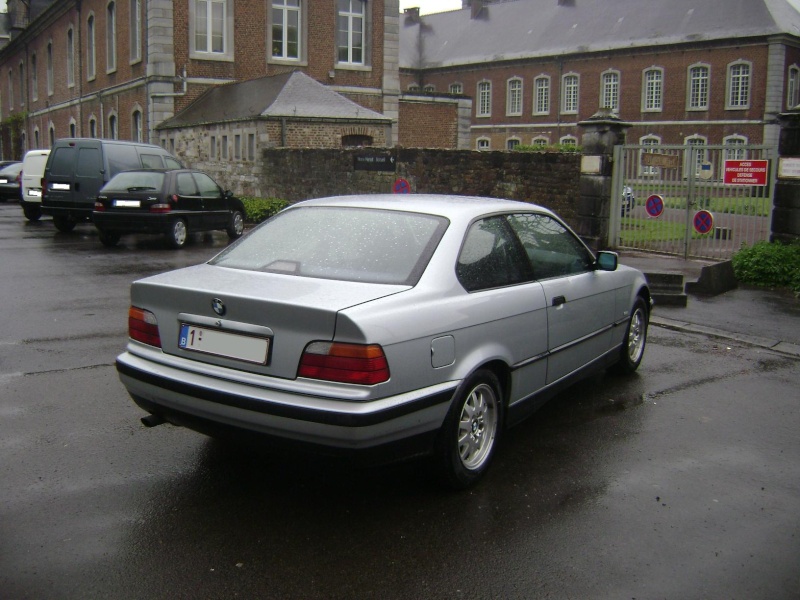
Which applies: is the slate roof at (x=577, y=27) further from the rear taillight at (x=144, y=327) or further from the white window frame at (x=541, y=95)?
the rear taillight at (x=144, y=327)

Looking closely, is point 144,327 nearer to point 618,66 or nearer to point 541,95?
point 618,66

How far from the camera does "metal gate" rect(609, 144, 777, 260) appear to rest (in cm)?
1305

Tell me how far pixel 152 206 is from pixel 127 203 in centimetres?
47

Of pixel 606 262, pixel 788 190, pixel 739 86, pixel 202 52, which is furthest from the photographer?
pixel 739 86

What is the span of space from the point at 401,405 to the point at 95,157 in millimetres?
16265

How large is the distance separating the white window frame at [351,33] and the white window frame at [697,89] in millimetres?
24839

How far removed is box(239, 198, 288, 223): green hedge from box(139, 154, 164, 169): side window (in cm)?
325

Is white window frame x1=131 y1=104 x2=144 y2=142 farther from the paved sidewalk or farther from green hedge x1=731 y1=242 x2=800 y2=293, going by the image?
green hedge x1=731 y1=242 x2=800 y2=293

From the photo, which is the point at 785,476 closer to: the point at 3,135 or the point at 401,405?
the point at 401,405

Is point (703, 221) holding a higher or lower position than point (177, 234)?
higher

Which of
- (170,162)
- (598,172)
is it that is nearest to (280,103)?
(170,162)

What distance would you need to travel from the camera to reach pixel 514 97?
6222 cm

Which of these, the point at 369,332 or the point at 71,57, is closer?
the point at 369,332

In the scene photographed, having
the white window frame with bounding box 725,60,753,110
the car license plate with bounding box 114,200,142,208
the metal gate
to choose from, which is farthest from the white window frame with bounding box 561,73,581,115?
the car license plate with bounding box 114,200,142,208
